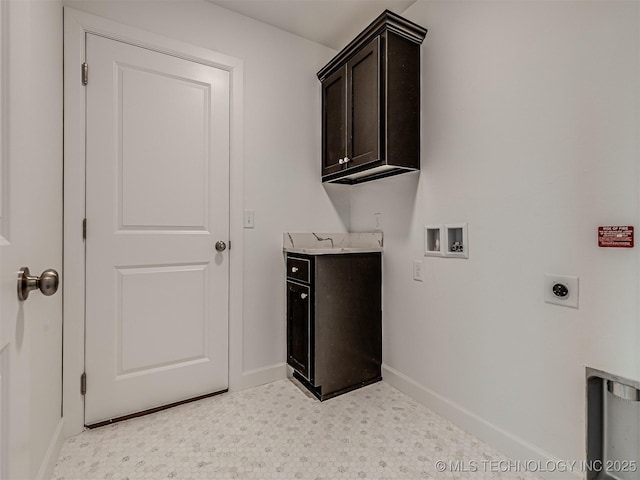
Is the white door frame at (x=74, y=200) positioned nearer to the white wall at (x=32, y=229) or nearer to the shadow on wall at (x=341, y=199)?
the white wall at (x=32, y=229)

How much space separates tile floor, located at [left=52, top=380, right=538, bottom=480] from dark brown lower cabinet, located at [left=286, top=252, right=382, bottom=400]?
0.21m

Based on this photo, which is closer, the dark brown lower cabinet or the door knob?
the door knob

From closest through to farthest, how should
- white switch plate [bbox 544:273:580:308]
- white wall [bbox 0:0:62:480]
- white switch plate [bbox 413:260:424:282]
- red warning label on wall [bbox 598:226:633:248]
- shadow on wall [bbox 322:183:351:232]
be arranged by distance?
white wall [bbox 0:0:62:480] → red warning label on wall [bbox 598:226:633:248] → white switch plate [bbox 544:273:580:308] → white switch plate [bbox 413:260:424:282] → shadow on wall [bbox 322:183:351:232]

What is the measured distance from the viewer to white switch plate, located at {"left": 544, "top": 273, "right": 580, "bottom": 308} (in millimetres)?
1285

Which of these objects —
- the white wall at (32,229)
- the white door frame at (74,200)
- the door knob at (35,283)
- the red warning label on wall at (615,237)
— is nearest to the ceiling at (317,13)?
the white door frame at (74,200)

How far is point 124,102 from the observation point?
5.97ft

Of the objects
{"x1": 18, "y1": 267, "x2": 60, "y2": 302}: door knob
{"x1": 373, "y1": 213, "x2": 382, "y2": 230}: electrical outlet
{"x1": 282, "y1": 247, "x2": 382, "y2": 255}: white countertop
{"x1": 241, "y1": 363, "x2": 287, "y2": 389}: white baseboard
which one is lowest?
{"x1": 241, "y1": 363, "x2": 287, "y2": 389}: white baseboard

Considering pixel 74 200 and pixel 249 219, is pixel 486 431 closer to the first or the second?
pixel 249 219

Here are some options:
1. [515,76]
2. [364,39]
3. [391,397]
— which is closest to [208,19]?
[364,39]

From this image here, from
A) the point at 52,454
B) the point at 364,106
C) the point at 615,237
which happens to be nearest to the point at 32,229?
the point at 52,454

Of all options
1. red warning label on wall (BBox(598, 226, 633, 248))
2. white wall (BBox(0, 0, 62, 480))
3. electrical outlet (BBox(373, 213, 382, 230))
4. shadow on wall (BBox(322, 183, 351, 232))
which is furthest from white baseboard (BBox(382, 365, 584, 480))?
white wall (BBox(0, 0, 62, 480))

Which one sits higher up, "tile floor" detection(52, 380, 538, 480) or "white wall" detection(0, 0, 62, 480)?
"white wall" detection(0, 0, 62, 480)

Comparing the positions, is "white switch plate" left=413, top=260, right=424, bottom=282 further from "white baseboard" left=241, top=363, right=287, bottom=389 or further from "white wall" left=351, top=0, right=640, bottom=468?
"white baseboard" left=241, top=363, right=287, bottom=389

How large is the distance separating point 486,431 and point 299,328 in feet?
3.91
